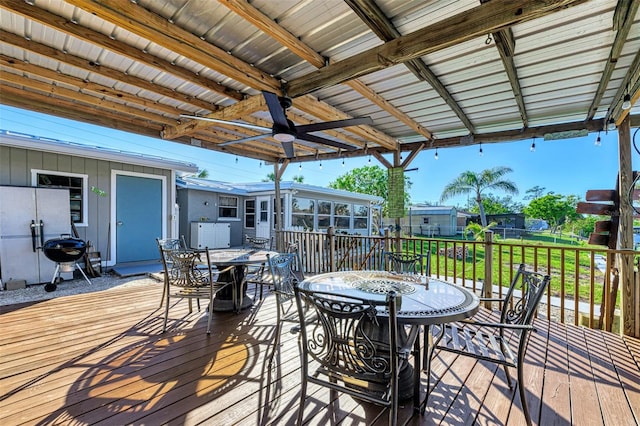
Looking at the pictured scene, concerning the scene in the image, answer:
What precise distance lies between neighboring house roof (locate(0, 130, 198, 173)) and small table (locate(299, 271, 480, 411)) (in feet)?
18.5

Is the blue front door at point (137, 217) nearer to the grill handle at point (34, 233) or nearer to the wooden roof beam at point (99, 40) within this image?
the grill handle at point (34, 233)

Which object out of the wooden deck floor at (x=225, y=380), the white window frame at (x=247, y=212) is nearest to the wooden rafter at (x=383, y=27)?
the wooden deck floor at (x=225, y=380)

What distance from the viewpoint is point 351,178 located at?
903 inches

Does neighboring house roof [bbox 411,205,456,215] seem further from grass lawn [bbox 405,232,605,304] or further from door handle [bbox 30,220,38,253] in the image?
door handle [bbox 30,220,38,253]

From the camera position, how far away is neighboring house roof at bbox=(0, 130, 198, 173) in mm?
4754

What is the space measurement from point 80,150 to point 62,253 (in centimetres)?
210

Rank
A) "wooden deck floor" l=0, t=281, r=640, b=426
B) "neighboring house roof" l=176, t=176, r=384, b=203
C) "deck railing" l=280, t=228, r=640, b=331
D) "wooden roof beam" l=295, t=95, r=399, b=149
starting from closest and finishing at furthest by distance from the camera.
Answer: "wooden deck floor" l=0, t=281, r=640, b=426, "deck railing" l=280, t=228, r=640, b=331, "wooden roof beam" l=295, t=95, r=399, b=149, "neighboring house roof" l=176, t=176, r=384, b=203

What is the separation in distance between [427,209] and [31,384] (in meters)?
28.3

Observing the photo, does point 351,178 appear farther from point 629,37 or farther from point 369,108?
point 629,37

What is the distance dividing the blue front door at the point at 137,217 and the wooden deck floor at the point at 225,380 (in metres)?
3.28

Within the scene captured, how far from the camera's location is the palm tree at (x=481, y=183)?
1898cm

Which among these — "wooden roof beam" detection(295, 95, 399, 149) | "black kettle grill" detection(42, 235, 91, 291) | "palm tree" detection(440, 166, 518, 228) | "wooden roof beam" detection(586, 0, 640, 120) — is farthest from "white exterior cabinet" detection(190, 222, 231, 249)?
"palm tree" detection(440, 166, 518, 228)

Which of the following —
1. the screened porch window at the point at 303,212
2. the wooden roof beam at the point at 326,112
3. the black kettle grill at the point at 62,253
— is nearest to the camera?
the wooden roof beam at the point at 326,112

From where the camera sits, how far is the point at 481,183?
19.6 metres
